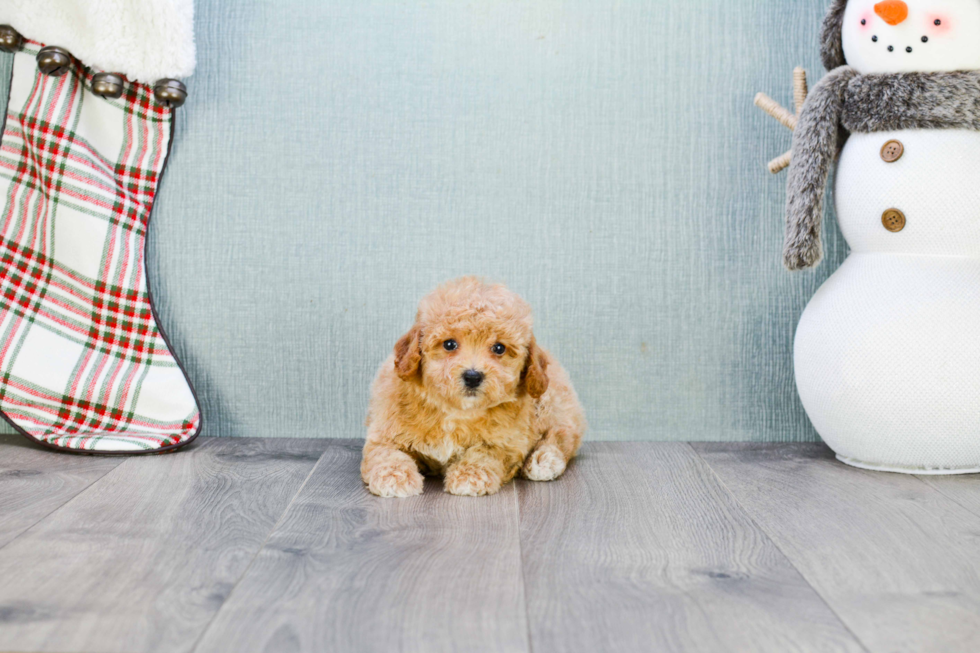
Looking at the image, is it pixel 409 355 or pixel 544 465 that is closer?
pixel 409 355

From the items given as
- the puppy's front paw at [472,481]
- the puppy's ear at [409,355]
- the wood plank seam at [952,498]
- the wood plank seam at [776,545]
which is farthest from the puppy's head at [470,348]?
the wood plank seam at [952,498]

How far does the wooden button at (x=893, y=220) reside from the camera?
1480 mm

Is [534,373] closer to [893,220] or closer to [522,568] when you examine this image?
[522,568]

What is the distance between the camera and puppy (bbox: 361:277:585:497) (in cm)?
132

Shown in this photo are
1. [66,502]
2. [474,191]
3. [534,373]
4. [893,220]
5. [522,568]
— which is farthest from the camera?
[474,191]

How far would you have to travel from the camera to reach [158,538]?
1.10 m

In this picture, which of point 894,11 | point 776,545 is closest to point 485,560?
point 776,545

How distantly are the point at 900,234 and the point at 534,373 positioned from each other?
0.73 meters

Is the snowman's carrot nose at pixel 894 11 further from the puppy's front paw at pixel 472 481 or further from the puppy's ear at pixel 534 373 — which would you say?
the puppy's front paw at pixel 472 481

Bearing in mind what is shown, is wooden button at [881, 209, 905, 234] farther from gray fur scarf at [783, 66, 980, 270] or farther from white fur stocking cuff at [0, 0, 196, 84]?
white fur stocking cuff at [0, 0, 196, 84]

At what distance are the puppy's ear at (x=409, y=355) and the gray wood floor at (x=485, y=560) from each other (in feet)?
0.69

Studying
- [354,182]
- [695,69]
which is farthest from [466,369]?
[695,69]

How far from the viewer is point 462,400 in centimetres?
132

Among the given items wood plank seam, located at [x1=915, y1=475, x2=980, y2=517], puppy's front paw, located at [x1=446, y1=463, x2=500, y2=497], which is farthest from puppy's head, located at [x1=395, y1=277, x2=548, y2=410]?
wood plank seam, located at [x1=915, y1=475, x2=980, y2=517]
